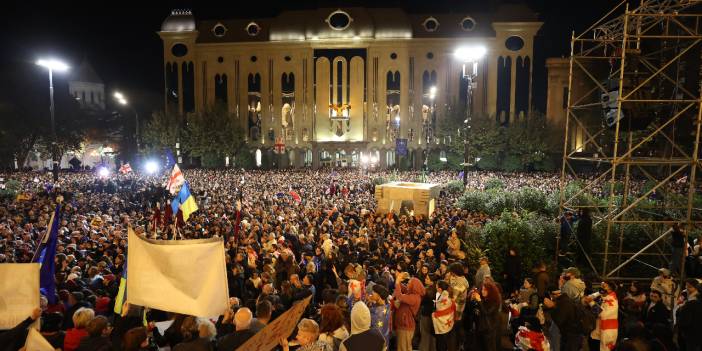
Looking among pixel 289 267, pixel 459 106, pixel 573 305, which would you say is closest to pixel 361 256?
pixel 289 267

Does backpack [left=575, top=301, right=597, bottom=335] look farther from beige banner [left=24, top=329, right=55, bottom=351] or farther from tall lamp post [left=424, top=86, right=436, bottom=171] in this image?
tall lamp post [left=424, top=86, right=436, bottom=171]

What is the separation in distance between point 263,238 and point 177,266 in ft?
22.6

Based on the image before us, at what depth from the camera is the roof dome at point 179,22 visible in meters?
52.3

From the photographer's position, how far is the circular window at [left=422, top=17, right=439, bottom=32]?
50375 millimetres

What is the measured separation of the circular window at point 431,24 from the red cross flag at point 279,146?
66.0ft

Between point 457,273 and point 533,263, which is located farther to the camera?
point 533,263

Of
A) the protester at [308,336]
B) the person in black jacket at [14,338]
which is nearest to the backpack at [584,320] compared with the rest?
the protester at [308,336]

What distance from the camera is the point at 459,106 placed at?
4731 cm

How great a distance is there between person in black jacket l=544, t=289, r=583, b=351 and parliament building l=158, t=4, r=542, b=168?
41.7 m

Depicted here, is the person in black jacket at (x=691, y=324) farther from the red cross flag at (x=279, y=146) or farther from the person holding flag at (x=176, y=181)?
the red cross flag at (x=279, y=146)

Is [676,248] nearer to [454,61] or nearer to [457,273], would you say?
[457,273]

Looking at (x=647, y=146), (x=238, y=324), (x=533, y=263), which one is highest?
(x=647, y=146)

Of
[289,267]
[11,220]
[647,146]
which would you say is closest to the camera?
[289,267]

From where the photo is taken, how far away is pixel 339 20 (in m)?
49.6
